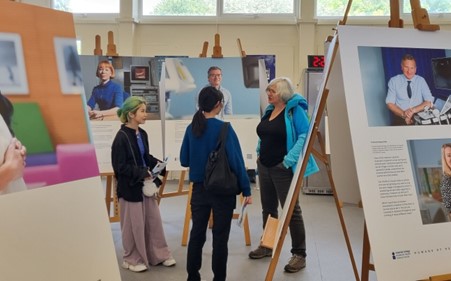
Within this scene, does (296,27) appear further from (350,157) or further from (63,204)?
(63,204)

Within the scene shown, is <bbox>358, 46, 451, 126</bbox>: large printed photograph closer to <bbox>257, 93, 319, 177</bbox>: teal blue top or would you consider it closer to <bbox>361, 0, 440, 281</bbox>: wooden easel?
<bbox>361, 0, 440, 281</bbox>: wooden easel

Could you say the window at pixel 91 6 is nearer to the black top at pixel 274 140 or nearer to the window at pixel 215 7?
the window at pixel 215 7

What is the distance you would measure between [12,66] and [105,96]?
239 cm

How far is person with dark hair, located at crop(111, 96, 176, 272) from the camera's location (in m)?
2.79

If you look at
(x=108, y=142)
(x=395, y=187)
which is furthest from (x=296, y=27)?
(x=395, y=187)

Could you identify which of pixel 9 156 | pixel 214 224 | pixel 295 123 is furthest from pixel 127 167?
pixel 9 156

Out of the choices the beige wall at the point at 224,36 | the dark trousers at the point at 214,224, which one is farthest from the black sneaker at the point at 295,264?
the beige wall at the point at 224,36

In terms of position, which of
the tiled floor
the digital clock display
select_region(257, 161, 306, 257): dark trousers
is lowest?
the tiled floor

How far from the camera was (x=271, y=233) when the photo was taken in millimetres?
1884

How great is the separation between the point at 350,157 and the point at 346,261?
1367 millimetres

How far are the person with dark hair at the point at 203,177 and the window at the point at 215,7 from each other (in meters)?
4.54

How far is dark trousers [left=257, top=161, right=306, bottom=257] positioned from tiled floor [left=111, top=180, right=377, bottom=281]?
0.21 m

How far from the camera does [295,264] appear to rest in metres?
2.90

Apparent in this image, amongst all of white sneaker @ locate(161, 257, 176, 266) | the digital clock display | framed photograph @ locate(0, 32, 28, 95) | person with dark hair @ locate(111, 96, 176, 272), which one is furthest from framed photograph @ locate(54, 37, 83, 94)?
the digital clock display
